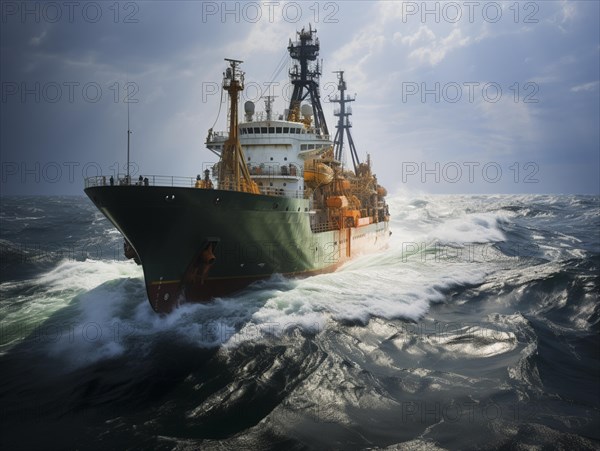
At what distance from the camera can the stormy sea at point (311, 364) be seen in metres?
7.91

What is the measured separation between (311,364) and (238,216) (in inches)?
266

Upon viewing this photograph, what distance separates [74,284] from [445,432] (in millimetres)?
18794

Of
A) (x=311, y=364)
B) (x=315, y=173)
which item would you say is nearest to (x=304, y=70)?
(x=315, y=173)

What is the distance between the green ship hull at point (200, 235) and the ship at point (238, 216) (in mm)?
37

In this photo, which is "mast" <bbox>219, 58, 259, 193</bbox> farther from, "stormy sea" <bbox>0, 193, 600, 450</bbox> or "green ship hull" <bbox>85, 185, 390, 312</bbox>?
"stormy sea" <bbox>0, 193, 600, 450</bbox>

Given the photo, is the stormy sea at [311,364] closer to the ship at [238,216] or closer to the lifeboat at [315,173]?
the ship at [238,216]

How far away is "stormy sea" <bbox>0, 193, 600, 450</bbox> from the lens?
791cm

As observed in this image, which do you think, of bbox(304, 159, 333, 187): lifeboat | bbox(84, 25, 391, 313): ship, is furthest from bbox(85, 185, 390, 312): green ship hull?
bbox(304, 159, 333, 187): lifeboat

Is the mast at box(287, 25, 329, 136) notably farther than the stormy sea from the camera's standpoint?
Yes

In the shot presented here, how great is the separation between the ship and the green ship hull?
0.04m

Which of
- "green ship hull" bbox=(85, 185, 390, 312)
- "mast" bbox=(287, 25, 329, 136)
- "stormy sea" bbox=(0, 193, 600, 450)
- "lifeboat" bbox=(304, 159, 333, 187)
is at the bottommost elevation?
"stormy sea" bbox=(0, 193, 600, 450)

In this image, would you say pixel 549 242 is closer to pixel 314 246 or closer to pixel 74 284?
pixel 314 246

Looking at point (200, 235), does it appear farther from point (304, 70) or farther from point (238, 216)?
point (304, 70)

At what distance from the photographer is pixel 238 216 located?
50.5 ft
